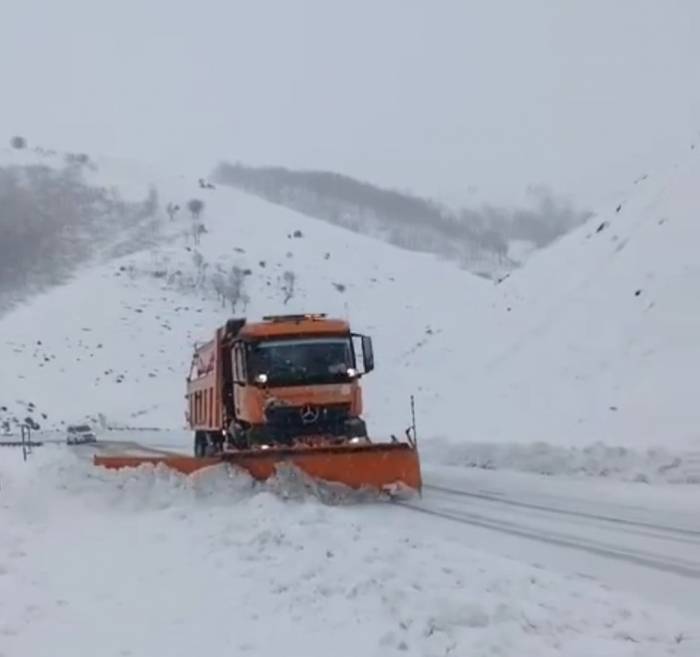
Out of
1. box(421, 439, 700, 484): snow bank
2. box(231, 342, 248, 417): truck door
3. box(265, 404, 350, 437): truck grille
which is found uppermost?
box(231, 342, 248, 417): truck door

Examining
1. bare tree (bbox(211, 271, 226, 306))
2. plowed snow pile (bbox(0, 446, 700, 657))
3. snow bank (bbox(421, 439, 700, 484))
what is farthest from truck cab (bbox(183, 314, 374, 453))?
bare tree (bbox(211, 271, 226, 306))

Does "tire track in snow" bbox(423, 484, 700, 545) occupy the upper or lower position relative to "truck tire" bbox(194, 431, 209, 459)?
lower

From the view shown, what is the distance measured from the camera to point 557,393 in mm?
28016

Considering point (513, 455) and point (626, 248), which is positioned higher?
point (626, 248)

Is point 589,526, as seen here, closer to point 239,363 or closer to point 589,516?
point 589,516

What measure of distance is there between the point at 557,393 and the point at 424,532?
16727 mm

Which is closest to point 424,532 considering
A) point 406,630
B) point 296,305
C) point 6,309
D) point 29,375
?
point 406,630

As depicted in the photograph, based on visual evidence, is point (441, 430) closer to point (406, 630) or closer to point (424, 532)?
point (424, 532)

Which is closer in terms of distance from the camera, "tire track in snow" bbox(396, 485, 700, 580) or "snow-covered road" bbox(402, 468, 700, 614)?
"snow-covered road" bbox(402, 468, 700, 614)

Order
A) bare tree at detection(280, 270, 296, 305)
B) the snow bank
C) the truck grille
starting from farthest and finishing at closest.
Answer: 1. bare tree at detection(280, 270, 296, 305)
2. the snow bank
3. the truck grille

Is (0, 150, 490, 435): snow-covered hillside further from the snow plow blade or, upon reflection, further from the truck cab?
the snow plow blade

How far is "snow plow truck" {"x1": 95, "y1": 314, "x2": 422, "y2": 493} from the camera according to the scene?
15453 mm

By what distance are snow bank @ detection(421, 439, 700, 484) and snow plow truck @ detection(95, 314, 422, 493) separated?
3715 mm

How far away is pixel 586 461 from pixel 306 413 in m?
5.33
